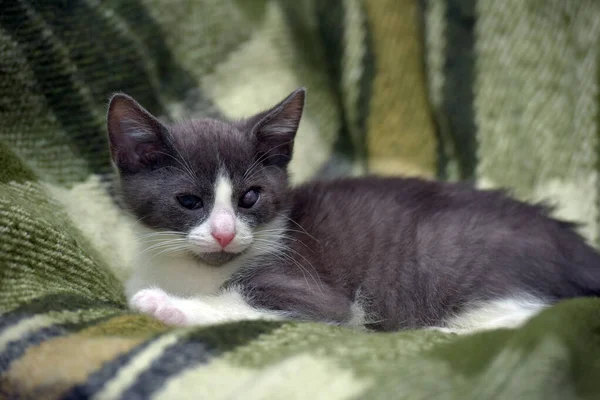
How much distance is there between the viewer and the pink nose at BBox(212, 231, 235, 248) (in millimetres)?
1348

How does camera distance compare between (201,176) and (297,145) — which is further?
(297,145)

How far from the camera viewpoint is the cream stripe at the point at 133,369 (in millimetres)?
931

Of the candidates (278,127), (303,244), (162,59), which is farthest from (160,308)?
(162,59)

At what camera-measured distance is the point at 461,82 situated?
2.07 meters

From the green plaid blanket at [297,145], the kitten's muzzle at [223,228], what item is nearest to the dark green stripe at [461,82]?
the green plaid blanket at [297,145]

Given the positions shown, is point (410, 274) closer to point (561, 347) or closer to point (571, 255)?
point (571, 255)

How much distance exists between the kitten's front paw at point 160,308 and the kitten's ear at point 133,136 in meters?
0.33

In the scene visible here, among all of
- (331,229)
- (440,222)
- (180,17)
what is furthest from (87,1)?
(440,222)

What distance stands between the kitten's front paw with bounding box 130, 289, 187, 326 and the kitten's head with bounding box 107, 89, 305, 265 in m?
0.16

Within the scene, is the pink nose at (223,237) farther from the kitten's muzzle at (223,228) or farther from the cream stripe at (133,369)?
the cream stripe at (133,369)

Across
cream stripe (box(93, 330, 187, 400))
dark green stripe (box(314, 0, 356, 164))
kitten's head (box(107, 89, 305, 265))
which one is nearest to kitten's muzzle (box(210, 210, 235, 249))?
kitten's head (box(107, 89, 305, 265))

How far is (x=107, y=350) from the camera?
3.31 feet

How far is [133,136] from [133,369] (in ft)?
2.06

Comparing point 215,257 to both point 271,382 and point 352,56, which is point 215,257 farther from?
point 352,56
